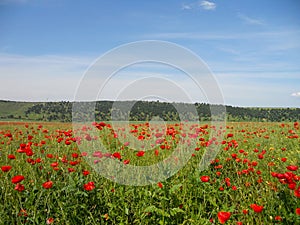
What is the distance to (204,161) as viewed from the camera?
5164mm

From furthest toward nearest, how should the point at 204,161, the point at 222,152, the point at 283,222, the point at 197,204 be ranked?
the point at 222,152, the point at 204,161, the point at 197,204, the point at 283,222

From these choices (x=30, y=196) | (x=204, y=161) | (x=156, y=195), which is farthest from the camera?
(x=204, y=161)

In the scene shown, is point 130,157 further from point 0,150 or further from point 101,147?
point 0,150

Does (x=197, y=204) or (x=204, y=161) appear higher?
(x=204, y=161)

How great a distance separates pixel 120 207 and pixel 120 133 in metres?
3.70

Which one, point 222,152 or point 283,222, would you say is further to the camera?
point 222,152

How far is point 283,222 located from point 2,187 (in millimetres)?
3463

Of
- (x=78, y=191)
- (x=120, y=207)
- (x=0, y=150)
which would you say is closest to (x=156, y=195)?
(x=120, y=207)

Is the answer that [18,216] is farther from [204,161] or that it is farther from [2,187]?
[204,161]

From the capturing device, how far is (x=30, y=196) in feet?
10.3

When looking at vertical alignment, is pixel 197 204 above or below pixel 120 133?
below

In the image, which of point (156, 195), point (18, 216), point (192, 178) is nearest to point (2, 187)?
point (18, 216)

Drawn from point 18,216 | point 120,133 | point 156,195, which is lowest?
point 18,216

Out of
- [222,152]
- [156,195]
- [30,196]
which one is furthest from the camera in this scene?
[222,152]
